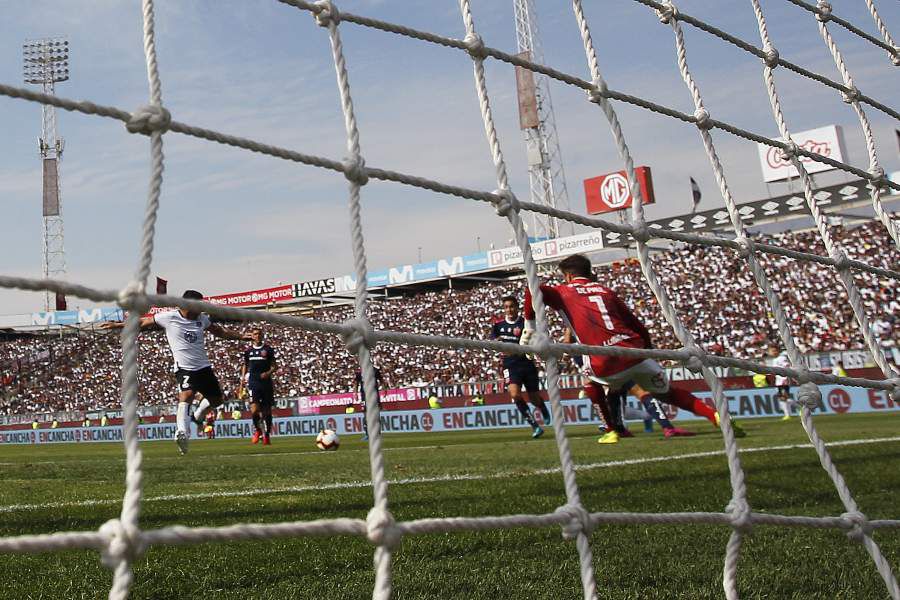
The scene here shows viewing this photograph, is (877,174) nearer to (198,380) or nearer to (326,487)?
(326,487)

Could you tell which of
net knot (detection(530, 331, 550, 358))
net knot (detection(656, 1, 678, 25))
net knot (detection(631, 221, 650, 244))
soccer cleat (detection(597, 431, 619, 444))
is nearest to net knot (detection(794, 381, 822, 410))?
net knot (detection(631, 221, 650, 244))

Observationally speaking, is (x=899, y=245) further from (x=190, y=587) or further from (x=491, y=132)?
(x=190, y=587)

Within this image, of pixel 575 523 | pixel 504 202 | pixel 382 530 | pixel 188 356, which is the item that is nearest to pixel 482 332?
pixel 188 356

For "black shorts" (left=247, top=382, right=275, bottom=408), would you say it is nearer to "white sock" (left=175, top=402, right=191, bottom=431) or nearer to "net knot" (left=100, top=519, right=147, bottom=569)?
"white sock" (left=175, top=402, right=191, bottom=431)

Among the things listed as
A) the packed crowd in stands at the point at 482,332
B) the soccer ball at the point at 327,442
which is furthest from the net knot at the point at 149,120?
the packed crowd in stands at the point at 482,332

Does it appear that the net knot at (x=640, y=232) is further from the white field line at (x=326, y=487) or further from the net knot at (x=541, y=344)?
the white field line at (x=326, y=487)

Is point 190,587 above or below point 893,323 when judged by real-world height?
below

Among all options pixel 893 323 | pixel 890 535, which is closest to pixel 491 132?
pixel 890 535

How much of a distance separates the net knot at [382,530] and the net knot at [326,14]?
1.46m

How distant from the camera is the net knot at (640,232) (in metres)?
2.87

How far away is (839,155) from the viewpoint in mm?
35656

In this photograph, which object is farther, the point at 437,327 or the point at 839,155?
the point at 839,155

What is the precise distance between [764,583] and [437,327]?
3059cm

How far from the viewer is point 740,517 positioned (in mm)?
2320
